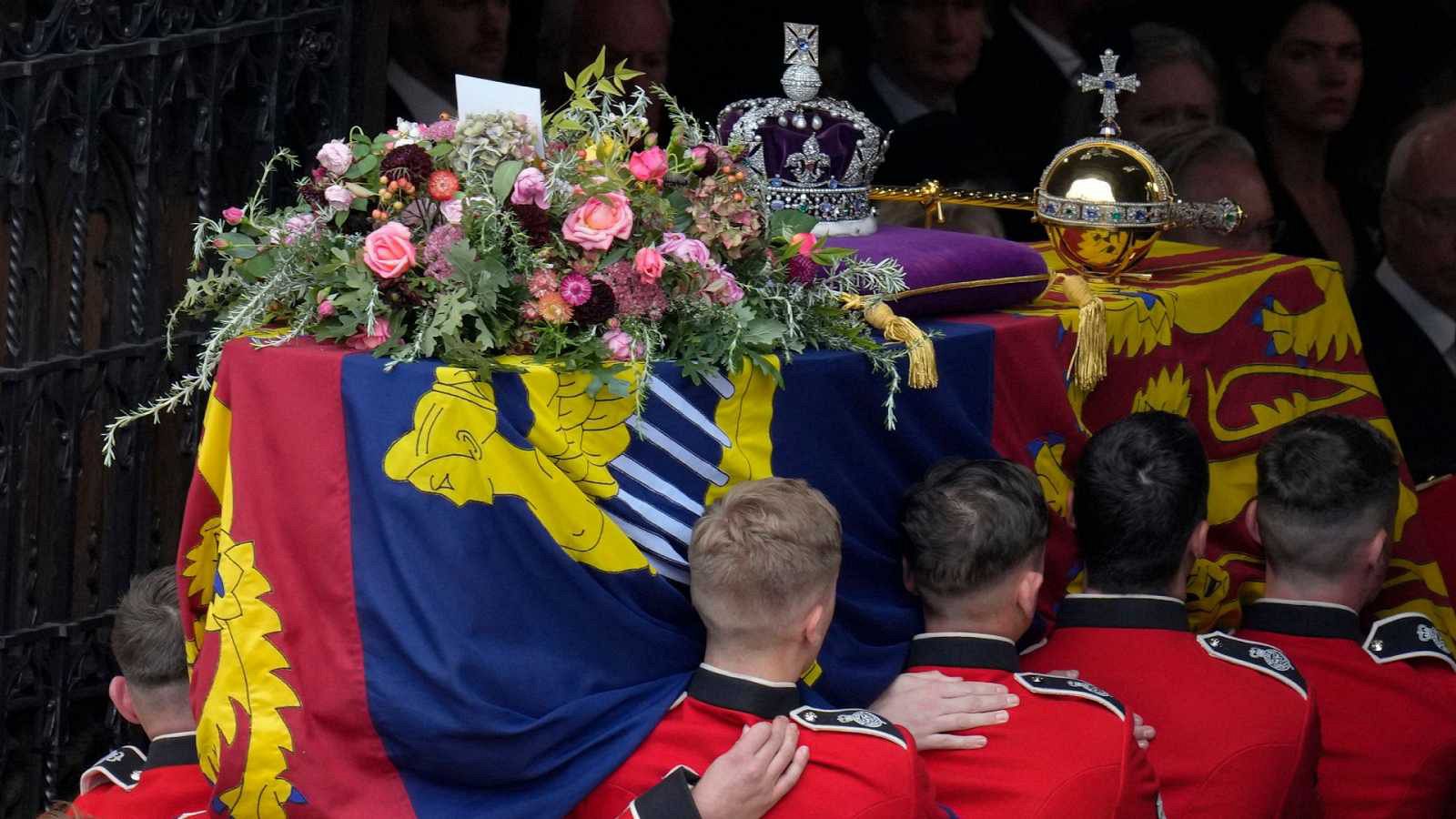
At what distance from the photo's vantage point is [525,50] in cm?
478

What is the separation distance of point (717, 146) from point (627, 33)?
2.45 meters

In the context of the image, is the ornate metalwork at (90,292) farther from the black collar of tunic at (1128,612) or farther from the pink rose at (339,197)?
the black collar of tunic at (1128,612)

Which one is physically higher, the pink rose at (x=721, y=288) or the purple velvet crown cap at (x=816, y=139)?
the purple velvet crown cap at (x=816, y=139)

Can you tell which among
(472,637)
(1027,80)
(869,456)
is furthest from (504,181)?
(1027,80)

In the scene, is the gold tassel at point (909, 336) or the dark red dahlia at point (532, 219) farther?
the gold tassel at point (909, 336)

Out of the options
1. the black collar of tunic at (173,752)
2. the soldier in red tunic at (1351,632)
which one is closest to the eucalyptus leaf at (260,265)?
the black collar of tunic at (173,752)

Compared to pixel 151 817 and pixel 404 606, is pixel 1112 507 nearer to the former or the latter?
pixel 404 606

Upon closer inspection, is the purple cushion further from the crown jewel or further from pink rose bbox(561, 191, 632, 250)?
pink rose bbox(561, 191, 632, 250)

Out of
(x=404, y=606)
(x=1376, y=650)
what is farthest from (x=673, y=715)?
(x=1376, y=650)

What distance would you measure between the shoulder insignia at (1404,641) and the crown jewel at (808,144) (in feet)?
4.08

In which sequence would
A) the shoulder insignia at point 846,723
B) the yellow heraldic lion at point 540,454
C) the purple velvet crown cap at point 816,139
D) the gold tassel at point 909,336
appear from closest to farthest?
the yellow heraldic lion at point 540,454, the shoulder insignia at point 846,723, the gold tassel at point 909,336, the purple velvet crown cap at point 816,139

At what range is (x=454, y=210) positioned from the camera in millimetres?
2477

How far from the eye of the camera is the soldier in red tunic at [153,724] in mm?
2701

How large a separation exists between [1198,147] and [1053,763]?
335cm
